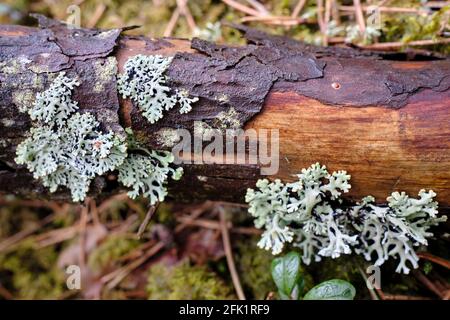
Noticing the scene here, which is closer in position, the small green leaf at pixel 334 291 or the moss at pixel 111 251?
the small green leaf at pixel 334 291

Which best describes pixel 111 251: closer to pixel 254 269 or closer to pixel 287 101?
pixel 254 269

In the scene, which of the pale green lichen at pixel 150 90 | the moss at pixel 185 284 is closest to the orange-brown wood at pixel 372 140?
the pale green lichen at pixel 150 90

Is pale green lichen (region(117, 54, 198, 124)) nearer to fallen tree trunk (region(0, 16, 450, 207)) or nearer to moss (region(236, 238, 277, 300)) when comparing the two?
fallen tree trunk (region(0, 16, 450, 207))

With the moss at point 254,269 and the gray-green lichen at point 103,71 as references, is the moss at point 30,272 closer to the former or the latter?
the moss at point 254,269

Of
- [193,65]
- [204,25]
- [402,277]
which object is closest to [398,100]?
[193,65]

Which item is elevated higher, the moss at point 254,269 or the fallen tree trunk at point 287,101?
the fallen tree trunk at point 287,101

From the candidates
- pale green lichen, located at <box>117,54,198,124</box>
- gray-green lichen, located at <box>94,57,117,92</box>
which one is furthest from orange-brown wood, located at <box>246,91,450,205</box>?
gray-green lichen, located at <box>94,57,117,92</box>

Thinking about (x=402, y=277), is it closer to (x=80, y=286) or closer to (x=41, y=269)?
(x=80, y=286)

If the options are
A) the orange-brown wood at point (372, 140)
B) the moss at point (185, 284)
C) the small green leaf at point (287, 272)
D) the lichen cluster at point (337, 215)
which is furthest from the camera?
the moss at point (185, 284)
